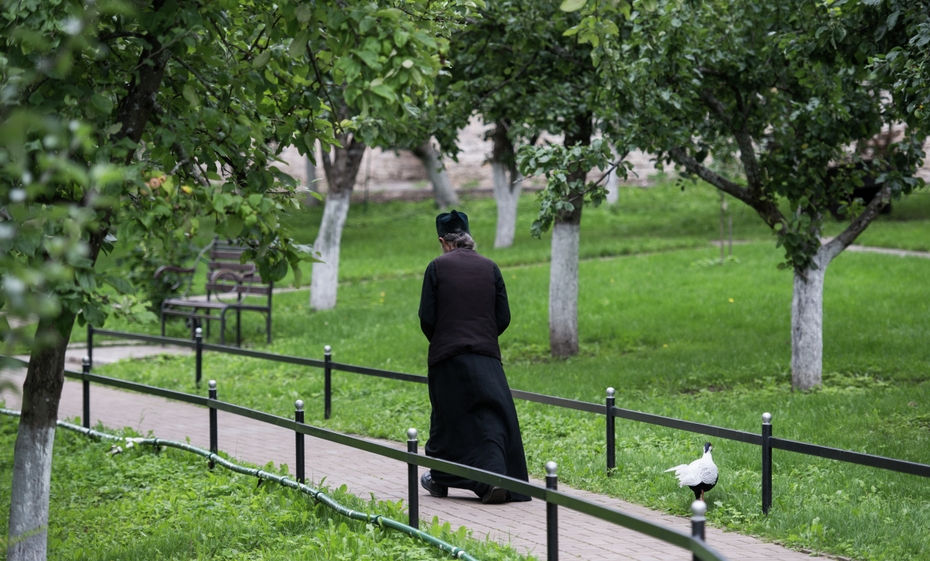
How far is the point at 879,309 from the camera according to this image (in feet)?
40.8

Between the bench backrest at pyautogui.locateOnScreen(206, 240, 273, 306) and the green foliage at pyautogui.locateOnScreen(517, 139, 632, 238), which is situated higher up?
the green foliage at pyautogui.locateOnScreen(517, 139, 632, 238)

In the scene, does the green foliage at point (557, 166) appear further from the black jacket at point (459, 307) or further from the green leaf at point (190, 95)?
the green leaf at point (190, 95)

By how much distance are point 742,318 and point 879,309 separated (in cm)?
168

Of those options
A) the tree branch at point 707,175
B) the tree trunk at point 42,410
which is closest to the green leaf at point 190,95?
the tree trunk at point 42,410

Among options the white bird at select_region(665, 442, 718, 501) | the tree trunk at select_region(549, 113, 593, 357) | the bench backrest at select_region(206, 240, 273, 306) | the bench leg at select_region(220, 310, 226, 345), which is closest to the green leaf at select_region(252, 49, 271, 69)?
the white bird at select_region(665, 442, 718, 501)

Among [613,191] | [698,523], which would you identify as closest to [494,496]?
[698,523]

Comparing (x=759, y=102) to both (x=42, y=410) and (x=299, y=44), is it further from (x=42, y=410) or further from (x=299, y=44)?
(x=42, y=410)

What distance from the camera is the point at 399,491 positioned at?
6.50m

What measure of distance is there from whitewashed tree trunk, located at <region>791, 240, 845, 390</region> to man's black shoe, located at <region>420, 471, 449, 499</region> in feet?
14.7

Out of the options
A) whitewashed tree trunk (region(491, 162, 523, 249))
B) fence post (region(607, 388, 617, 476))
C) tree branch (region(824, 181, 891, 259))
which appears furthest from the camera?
whitewashed tree trunk (region(491, 162, 523, 249))

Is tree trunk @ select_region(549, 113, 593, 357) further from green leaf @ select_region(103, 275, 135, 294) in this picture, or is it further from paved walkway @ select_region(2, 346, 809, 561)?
green leaf @ select_region(103, 275, 135, 294)

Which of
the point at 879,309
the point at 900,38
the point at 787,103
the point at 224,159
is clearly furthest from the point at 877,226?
the point at 224,159

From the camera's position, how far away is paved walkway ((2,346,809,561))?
5137 mm

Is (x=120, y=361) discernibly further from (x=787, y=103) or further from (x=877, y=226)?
(x=877, y=226)
